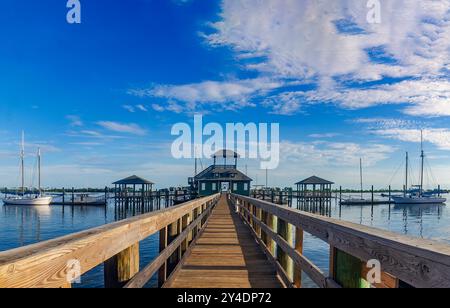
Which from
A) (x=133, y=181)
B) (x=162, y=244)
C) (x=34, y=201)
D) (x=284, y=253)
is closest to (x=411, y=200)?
(x=133, y=181)

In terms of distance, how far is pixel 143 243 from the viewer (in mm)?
21734

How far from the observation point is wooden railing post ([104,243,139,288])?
7.40ft

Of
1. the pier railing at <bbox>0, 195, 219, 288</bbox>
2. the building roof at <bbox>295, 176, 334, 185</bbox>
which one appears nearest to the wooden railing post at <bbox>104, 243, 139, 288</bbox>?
the pier railing at <bbox>0, 195, 219, 288</bbox>

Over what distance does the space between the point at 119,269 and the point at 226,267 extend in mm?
3636

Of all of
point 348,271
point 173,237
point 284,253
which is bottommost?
point 284,253

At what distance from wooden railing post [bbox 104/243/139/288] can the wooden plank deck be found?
5.25 ft

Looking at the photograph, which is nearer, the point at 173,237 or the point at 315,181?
the point at 173,237

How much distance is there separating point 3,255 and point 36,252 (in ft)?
0.40

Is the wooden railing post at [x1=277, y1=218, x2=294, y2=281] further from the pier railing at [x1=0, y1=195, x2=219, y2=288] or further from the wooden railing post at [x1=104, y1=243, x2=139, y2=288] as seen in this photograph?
the wooden railing post at [x1=104, y1=243, x2=139, y2=288]

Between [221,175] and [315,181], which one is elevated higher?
[221,175]

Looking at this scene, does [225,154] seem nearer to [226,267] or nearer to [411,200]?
[226,267]

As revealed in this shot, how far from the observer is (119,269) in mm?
2283

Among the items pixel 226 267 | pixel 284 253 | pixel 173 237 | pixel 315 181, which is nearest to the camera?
pixel 173 237
